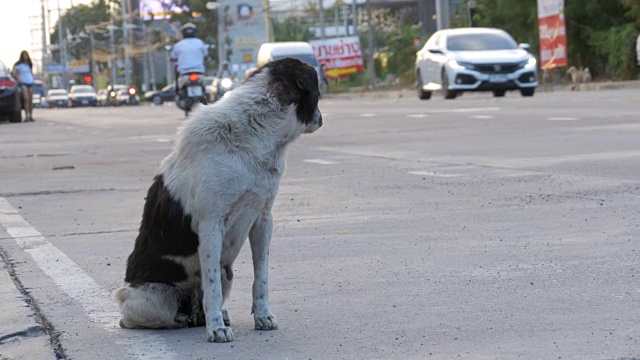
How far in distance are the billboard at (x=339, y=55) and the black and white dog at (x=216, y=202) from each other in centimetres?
6751

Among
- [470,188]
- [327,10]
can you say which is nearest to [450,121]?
[470,188]

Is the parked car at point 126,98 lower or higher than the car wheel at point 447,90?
lower

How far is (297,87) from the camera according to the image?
5.58 meters

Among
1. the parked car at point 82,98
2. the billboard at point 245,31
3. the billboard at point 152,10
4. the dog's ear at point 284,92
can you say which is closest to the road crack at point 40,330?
the dog's ear at point 284,92

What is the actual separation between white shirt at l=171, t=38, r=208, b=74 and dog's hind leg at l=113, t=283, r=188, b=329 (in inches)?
735

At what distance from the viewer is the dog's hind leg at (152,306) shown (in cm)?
568

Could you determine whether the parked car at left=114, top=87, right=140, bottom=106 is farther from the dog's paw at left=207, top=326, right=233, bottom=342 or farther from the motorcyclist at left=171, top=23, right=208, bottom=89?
the dog's paw at left=207, top=326, right=233, bottom=342

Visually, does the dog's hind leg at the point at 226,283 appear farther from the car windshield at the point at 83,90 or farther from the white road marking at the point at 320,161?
the car windshield at the point at 83,90

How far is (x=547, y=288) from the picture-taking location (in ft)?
20.8

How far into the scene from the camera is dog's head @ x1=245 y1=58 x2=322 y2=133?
5.57m

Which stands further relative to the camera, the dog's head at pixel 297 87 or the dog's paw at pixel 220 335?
the dog's head at pixel 297 87

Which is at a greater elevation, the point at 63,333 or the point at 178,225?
the point at 178,225

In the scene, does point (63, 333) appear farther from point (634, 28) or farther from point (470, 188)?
point (634, 28)

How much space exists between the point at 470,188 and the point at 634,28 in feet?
107
